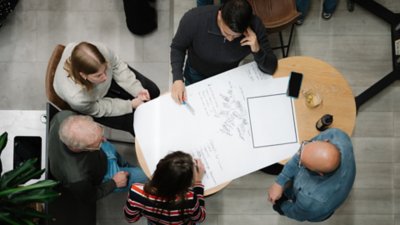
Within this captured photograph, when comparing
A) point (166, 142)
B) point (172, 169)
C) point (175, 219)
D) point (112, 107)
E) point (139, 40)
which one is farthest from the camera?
point (139, 40)

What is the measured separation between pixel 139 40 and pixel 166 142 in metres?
1.36

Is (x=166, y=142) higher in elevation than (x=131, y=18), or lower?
lower

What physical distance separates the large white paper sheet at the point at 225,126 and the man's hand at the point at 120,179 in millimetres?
266

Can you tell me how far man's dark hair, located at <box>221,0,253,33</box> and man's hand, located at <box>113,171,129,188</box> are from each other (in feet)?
3.54

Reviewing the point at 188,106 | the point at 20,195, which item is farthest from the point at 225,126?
the point at 20,195

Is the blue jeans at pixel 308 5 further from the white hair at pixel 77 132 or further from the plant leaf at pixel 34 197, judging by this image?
the plant leaf at pixel 34 197

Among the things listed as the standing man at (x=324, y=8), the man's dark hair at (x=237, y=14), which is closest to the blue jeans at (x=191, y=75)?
the man's dark hair at (x=237, y=14)

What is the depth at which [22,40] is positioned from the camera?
11.1 feet

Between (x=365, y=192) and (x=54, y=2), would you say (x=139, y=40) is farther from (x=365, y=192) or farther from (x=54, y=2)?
(x=365, y=192)

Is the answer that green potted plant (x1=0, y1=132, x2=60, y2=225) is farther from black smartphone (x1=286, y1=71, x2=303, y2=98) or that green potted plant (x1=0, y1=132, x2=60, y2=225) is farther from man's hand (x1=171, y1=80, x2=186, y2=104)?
black smartphone (x1=286, y1=71, x2=303, y2=98)

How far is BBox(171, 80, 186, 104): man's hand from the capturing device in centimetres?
228

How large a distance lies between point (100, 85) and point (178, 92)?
45cm

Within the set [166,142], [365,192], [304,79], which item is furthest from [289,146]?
[365,192]

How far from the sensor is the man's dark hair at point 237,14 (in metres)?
1.98
